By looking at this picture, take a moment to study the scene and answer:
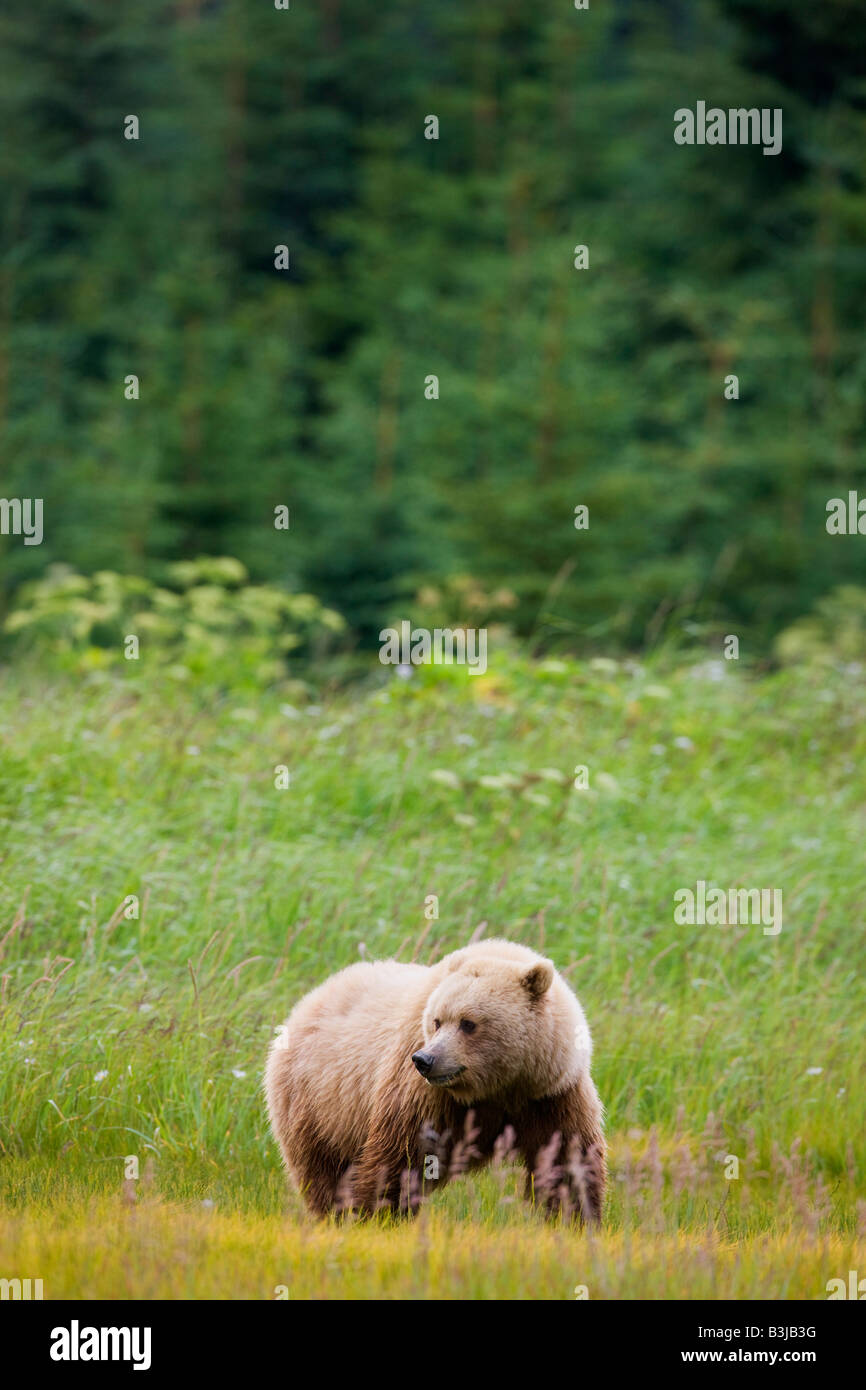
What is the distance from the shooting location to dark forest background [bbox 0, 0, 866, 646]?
15422mm

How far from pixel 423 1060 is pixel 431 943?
171cm

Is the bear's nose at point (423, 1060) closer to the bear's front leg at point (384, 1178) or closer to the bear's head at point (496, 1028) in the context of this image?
the bear's head at point (496, 1028)

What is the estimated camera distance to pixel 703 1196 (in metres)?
3.90

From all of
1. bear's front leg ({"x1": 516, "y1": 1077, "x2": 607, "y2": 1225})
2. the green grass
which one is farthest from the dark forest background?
bear's front leg ({"x1": 516, "y1": 1077, "x2": 607, "y2": 1225})

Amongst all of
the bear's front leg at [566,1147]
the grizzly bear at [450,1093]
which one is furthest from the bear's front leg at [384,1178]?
the bear's front leg at [566,1147]

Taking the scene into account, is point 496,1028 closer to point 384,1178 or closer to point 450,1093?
point 450,1093

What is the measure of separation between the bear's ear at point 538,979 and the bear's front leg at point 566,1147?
290 millimetres

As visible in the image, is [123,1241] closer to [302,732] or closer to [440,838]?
[440,838]

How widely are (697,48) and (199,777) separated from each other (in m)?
21.0

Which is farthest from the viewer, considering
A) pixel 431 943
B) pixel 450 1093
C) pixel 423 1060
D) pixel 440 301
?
pixel 440 301

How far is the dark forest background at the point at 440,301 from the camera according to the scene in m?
15.4

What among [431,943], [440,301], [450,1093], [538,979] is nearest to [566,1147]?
[450,1093]

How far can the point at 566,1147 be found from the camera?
3539 millimetres

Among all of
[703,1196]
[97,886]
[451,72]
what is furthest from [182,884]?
[451,72]
